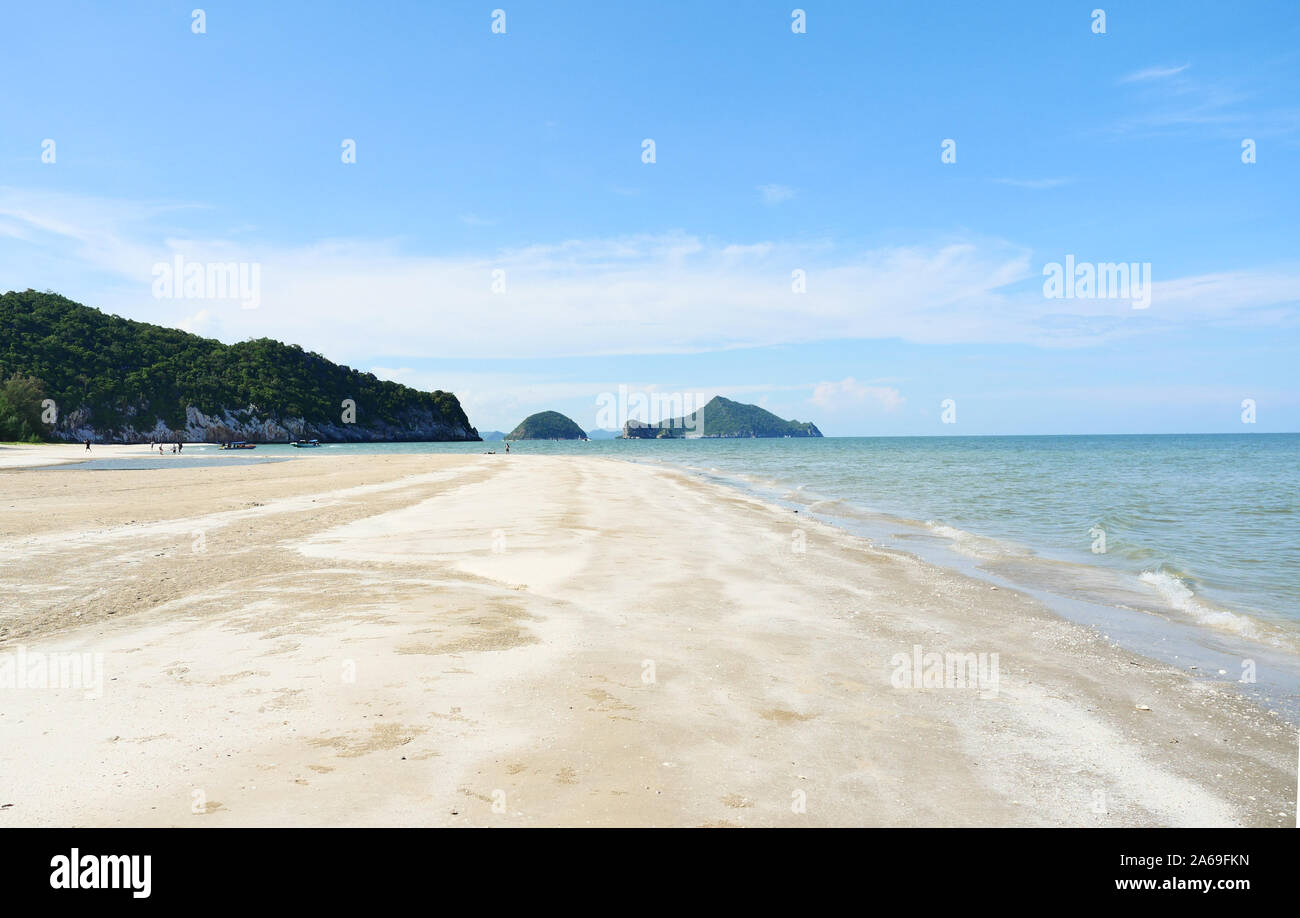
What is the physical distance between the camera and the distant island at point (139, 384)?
117500 millimetres

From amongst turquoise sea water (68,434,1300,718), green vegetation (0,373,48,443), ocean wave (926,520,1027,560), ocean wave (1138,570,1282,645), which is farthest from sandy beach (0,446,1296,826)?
green vegetation (0,373,48,443)

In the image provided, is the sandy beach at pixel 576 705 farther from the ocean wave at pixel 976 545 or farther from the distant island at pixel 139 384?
the distant island at pixel 139 384

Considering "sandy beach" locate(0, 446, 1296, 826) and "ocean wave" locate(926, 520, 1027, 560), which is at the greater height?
"sandy beach" locate(0, 446, 1296, 826)

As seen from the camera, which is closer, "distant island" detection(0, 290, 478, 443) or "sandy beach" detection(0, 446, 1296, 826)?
"sandy beach" detection(0, 446, 1296, 826)

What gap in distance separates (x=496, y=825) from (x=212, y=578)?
10437 mm

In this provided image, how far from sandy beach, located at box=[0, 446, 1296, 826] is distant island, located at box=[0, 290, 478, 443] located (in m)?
110

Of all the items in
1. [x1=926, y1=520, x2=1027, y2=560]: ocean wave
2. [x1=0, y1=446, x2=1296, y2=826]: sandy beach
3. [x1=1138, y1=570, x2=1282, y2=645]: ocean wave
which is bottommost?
[x1=1138, y1=570, x2=1282, y2=645]: ocean wave

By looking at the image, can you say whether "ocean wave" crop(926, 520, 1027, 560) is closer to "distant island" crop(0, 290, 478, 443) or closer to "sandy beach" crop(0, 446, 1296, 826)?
"sandy beach" crop(0, 446, 1296, 826)

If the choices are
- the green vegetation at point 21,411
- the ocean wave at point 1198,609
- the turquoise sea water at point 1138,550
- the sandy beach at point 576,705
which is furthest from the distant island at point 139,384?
the ocean wave at point 1198,609

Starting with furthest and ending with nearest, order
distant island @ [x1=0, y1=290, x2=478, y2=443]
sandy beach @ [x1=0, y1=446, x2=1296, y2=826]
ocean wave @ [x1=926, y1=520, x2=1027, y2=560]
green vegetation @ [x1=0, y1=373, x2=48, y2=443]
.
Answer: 1. distant island @ [x1=0, y1=290, x2=478, y2=443]
2. green vegetation @ [x1=0, y1=373, x2=48, y2=443]
3. ocean wave @ [x1=926, y1=520, x2=1027, y2=560]
4. sandy beach @ [x1=0, y1=446, x2=1296, y2=826]

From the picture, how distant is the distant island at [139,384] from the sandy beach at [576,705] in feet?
361

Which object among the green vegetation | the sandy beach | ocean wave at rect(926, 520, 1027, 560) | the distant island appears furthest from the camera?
the distant island

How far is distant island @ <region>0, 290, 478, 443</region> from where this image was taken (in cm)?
11750
